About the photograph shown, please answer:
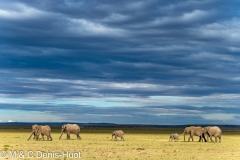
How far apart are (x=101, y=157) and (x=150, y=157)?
3.80m

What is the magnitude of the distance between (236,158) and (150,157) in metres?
7.01

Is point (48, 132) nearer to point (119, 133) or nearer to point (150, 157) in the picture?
point (119, 133)

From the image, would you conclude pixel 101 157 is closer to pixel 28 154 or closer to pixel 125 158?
pixel 125 158

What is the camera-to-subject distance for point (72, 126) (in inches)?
2457

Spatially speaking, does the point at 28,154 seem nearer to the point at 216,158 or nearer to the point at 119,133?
the point at 216,158

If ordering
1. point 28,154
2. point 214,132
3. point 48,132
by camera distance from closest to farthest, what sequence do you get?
1. point 28,154
2. point 48,132
3. point 214,132

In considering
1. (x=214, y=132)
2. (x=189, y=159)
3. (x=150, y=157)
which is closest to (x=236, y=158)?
(x=189, y=159)

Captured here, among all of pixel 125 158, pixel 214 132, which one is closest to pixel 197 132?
pixel 214 132

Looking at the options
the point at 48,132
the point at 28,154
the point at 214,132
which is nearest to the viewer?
the point at 28,154

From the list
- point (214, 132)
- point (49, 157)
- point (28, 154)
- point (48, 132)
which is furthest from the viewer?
point (214, 132)

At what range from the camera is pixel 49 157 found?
31.6 m

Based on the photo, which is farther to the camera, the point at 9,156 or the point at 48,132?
the point at 48,132

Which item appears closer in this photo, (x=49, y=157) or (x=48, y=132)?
(x=49, y=157)

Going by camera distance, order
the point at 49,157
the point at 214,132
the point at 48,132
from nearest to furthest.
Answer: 1. the point at 49,157
2. the point at 48,132
3. the point at 214,132
